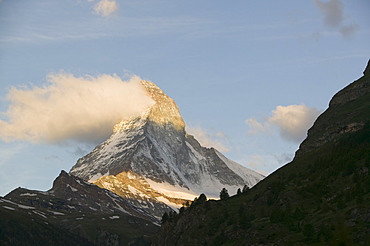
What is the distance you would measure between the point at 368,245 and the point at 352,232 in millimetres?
18133

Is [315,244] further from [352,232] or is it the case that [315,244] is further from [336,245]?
[336,245]

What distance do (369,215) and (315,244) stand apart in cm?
1680

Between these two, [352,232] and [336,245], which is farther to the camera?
[352,232]

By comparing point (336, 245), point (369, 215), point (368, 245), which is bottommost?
point (336, 245)

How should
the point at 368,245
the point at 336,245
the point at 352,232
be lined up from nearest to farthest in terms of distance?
the point at 336,245
the point at 368,245
the point at 352,232

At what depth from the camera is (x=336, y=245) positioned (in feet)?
272

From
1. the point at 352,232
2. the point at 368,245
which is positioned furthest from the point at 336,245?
the point at 352,232

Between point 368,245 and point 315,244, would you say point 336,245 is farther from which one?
point 315,244

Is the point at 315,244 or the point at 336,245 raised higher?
the point at 315,244

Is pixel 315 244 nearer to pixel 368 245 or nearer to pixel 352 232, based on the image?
pixel 352 232

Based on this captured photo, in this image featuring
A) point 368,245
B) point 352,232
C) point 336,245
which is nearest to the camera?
point 336,245

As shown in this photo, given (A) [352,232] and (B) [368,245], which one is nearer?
(B) [368,245]

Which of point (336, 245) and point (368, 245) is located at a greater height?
point (368, 245)

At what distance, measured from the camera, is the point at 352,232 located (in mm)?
187625
